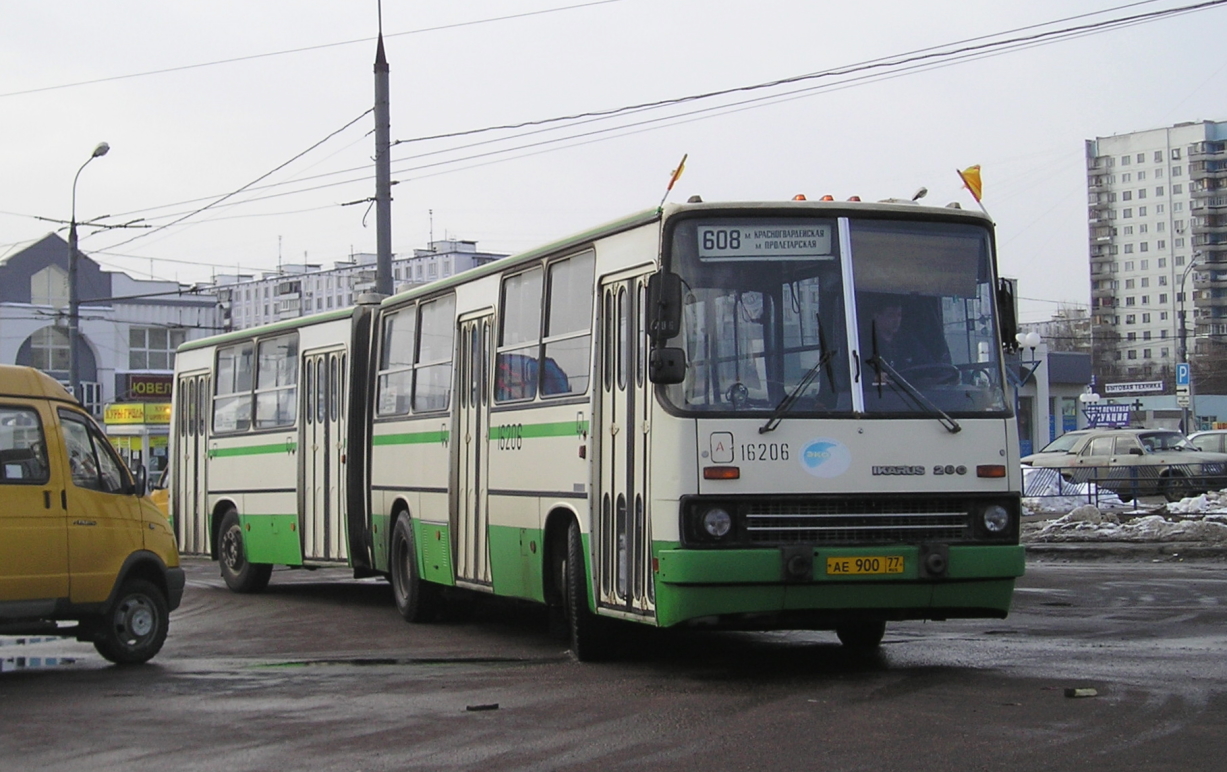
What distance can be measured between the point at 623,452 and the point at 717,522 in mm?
1086

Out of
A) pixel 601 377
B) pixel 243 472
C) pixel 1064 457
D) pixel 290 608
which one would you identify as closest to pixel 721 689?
pixel 601 377

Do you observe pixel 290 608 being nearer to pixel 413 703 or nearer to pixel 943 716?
pixel 413 703

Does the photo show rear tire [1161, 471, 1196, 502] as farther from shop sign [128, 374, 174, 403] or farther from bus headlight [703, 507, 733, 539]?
shop sign [128, 374, 174, 403]

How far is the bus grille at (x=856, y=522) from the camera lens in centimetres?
1027

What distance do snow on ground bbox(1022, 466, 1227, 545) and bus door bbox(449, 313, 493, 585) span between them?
1420cm

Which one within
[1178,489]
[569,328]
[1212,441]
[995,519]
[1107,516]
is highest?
[569,328]

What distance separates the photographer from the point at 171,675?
11602 mm

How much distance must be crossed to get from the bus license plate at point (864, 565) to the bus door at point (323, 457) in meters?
8.43

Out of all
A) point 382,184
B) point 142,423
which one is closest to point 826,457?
point 382,184

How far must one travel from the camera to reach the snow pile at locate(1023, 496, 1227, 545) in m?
25.1

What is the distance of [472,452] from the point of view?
46.3 ft

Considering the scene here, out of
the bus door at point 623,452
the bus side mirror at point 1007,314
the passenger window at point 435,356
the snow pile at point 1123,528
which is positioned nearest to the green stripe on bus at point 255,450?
the passenger window at point 435,356

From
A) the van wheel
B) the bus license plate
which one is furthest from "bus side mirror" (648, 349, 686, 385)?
the van wheel

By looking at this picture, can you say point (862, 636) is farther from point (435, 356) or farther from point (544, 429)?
point (435, 356)
